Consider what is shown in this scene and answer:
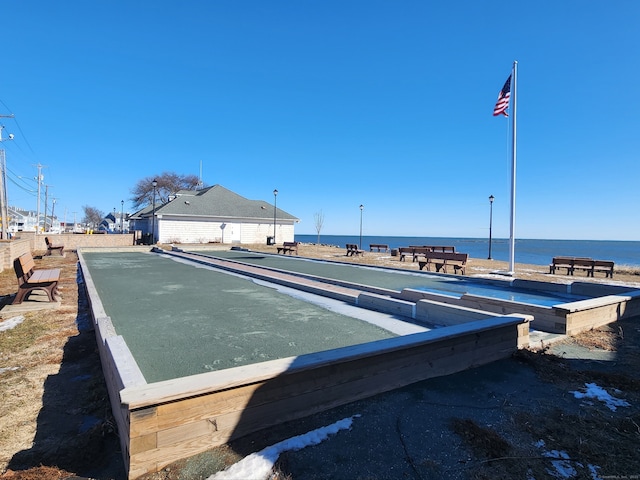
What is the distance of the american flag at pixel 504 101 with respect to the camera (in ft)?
48.5

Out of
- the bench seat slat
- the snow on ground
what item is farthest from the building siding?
the snow on ground

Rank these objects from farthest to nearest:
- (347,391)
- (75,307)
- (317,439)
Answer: (75,307), (347,391), (317,439)

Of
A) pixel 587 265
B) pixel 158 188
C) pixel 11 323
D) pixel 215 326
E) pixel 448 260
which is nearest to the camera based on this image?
pixel 215 326

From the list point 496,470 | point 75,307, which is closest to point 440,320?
point 496,470

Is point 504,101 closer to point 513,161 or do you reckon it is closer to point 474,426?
point 513,161

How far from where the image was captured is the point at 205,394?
262 centimetres

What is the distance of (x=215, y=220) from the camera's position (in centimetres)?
3525

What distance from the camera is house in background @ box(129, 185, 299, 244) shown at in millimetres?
33000

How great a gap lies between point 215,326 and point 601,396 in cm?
499

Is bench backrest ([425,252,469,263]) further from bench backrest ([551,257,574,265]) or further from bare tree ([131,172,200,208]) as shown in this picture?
bare tree ([131,172,200,208])

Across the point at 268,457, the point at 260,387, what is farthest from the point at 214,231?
the point at 268,457

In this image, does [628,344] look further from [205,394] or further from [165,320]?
[165,320]

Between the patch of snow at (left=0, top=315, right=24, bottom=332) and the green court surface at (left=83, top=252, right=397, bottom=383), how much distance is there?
1.30 meters

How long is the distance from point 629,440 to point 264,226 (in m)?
36.4
